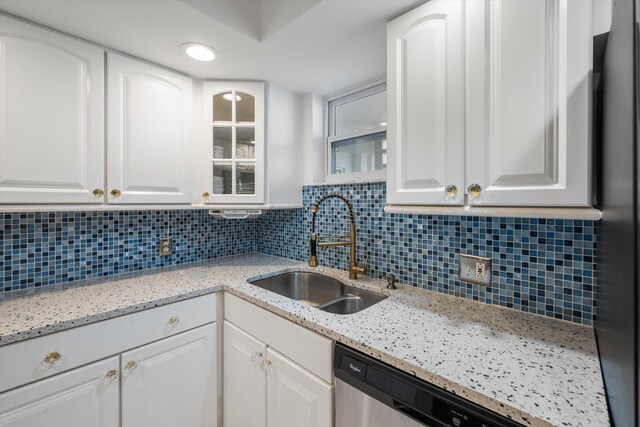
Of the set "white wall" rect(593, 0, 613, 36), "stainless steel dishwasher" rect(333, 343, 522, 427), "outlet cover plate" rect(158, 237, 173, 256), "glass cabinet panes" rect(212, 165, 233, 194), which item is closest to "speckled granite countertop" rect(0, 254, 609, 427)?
"stainless steel dishwasher" rect(333, 343, 522, 427)

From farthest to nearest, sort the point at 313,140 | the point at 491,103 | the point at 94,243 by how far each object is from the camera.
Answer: the point at 313,140 → the point at 94,243 → the point at 491,103

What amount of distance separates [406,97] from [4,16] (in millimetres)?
1595

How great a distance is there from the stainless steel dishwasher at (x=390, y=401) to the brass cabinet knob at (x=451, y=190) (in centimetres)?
59

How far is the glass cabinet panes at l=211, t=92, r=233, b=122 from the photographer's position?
1.74 m

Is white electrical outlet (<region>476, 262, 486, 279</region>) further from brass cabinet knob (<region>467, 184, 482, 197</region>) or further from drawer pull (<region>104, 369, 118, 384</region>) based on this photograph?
drawer pull (<region>104, 369, 118, 384</region>)

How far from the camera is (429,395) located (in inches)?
28.4

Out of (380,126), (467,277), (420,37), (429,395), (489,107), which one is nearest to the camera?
(429,395)

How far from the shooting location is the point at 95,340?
1102mm

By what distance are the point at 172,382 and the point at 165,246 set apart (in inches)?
33.7

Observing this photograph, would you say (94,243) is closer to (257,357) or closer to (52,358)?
(52,358)

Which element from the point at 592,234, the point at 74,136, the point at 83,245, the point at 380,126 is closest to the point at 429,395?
the point at 592,234

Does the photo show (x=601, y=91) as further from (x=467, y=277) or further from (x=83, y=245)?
(x=83, y=245)

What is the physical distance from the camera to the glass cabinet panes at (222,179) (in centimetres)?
174

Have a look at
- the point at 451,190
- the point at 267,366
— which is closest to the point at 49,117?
the point at 267,366
